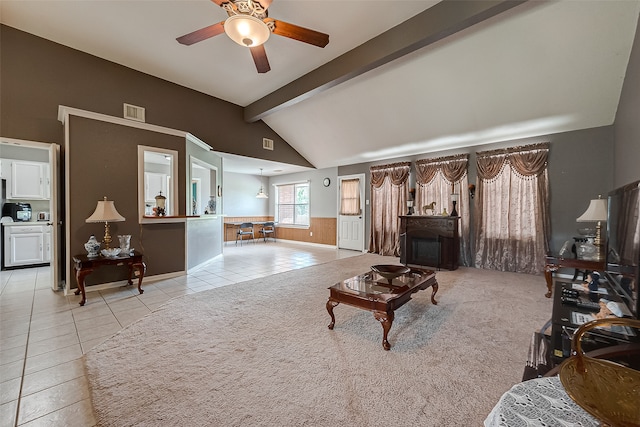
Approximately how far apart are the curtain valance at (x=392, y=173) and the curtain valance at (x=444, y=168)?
0.32 meters

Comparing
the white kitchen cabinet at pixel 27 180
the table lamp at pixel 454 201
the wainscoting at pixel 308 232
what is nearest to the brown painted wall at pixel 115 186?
the white kitchen cabinet at pixel 27 180

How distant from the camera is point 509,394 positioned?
819 millimetres

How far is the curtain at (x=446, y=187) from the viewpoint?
5320 millimetres

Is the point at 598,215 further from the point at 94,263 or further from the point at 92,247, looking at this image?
the point at 92,247

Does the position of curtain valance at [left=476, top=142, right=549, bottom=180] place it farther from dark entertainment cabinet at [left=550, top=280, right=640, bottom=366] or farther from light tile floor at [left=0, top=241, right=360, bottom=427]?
light tile floor at [left=0, top=241, right=360, bottom=427]

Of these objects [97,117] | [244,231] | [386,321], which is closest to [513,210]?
[386,321]

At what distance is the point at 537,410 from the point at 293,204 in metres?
8.69

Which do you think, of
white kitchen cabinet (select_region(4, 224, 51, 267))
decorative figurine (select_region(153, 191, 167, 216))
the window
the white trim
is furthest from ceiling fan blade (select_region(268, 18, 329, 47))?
the window

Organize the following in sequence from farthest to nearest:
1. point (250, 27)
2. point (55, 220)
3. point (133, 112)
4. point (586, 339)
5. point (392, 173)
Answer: point (392, 173)
point (133, 112)
point (55, 220)
point (250, 27)
point (586, 339)

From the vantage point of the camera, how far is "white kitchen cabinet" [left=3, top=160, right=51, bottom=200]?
4855 mm

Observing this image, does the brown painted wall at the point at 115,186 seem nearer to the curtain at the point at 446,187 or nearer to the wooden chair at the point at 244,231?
the wooden chair at the point at 244,231

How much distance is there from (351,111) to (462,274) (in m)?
3.82

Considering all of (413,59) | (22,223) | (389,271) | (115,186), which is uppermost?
(413,59)

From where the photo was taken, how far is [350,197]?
7.48 m
